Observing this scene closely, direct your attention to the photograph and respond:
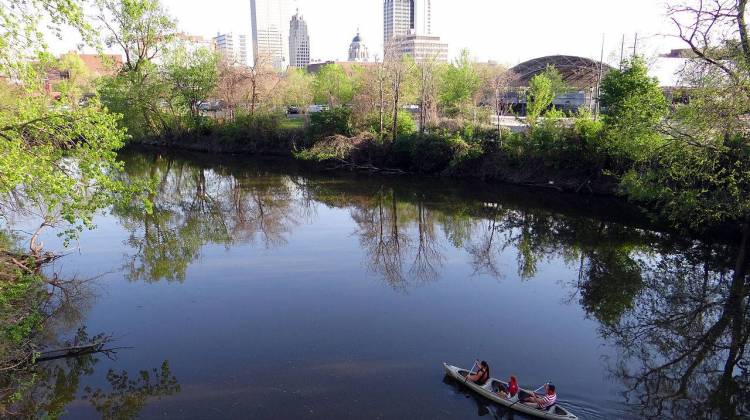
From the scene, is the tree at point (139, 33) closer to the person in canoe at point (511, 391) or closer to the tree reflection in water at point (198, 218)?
the tree reflection in water at point (198, 218)

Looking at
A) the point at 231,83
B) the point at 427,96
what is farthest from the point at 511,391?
the point at 231,83

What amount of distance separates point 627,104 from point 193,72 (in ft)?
118

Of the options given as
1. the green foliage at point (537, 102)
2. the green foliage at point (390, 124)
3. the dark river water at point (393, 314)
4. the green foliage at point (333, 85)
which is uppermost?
the green foliage at point (333, 85)

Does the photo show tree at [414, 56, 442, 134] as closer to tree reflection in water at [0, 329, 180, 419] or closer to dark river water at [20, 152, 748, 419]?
dark river water at [20, 152, 748, 419]

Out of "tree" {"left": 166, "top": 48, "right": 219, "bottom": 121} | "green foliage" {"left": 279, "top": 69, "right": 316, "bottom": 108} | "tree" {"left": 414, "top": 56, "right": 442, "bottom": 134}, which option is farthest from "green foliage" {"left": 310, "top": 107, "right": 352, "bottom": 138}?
"tree" {"left": 166, "top": 48, "right": 219, "bottom": 121}

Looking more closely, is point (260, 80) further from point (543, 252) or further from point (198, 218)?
point (543, 252)

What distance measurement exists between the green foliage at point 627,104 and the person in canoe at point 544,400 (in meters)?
15.6

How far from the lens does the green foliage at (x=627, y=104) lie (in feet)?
73.6

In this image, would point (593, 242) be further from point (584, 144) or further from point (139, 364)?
point (139, 364)

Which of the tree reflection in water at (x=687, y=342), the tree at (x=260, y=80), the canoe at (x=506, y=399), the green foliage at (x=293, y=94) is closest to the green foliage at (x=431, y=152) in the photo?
the green foliage at (x=293, y=94)

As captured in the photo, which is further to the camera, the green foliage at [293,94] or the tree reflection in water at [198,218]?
the green foliage at [293,94]

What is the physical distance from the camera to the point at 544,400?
925 centimetres

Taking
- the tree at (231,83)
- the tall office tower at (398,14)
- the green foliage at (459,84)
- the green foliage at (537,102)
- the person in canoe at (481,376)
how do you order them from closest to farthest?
1. the person in canoe at (481,376)
2. the green foliage at (537,102)
3. the tree at (231,83)
4. the green foliage at (459,84)
5. the tall office tower at (398,14)

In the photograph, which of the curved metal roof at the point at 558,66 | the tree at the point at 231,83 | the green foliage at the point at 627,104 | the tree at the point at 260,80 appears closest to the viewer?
the green foliage at the point at 627,104
